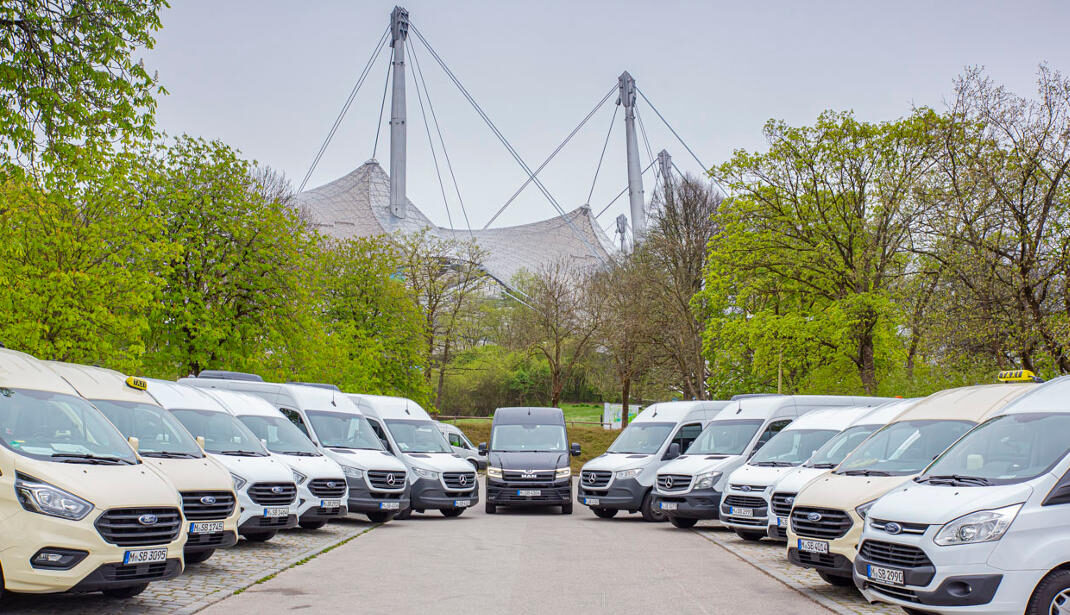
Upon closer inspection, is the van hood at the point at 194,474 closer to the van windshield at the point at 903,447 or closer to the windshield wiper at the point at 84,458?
the windshield wiper at the point at 84,458

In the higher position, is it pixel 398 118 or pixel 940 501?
pixel 398 118

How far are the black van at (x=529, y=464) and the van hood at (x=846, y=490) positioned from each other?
34.8 feet

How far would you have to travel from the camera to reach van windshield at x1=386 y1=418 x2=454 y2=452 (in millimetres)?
20844

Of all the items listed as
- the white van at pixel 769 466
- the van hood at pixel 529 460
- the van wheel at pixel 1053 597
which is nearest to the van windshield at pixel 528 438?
the van hood at pixel 529 460

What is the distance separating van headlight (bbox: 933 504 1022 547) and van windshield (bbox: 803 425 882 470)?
17.8 ft

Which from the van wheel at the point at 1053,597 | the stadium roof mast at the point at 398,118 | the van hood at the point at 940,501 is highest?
the stadium roof mast at the point at 398,118

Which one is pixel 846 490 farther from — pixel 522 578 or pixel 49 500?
pixel 49 500

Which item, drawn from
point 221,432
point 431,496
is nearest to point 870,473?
point 221,432

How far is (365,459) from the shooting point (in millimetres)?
17797

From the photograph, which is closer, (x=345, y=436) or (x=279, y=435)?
(x=279, y=435)

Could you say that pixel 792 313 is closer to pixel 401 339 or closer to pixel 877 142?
pixel 877 142

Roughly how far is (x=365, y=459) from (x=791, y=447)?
24.0ft

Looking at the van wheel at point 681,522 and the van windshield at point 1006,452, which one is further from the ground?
the van windshield at point 1006,452

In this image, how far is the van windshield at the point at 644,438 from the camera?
21.1 metres
